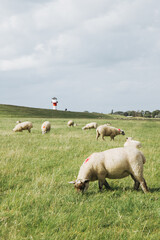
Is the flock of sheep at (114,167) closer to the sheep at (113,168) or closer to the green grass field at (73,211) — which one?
the sheep at (113,168)

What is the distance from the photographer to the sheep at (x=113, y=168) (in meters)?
4.61

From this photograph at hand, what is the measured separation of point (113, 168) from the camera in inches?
188

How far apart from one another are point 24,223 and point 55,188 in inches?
62.5

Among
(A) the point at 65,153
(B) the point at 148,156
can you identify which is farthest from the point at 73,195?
(B) the point at 148,156

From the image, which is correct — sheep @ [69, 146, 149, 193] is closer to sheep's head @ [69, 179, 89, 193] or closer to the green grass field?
sheep's head @ [69, 179, 89, 193]

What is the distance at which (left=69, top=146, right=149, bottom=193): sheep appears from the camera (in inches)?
181

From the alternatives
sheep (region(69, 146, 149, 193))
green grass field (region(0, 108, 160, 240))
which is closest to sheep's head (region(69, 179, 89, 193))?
sheep (region(69, 146, 149, 193))

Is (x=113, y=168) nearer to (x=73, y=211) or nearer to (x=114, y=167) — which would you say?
(x=114, y=167)

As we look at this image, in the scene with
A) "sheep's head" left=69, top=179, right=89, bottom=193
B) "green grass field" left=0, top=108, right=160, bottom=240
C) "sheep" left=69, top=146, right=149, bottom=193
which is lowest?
"green grass field" left=0, top=108, right=160, bottom=240

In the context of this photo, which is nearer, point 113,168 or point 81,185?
point 81,185

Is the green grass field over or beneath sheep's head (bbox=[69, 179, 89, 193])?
beneath

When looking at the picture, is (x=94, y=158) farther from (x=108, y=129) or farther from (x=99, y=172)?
(x=108, y=129)

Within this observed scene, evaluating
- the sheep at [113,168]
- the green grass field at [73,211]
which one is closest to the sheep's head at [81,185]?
the sheep at [113,168]

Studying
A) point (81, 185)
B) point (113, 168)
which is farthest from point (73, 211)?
point (113, 168)
